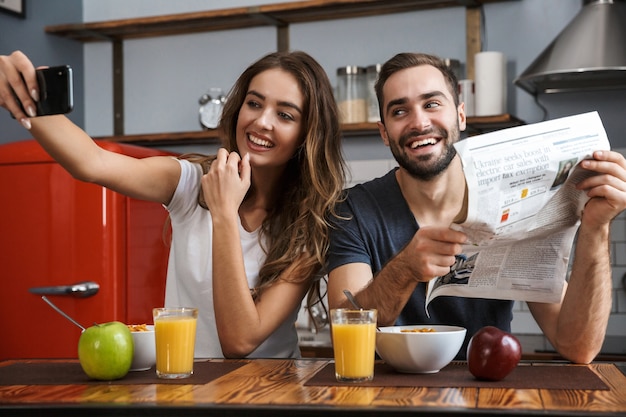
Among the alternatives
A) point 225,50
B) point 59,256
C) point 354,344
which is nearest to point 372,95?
point 225,50

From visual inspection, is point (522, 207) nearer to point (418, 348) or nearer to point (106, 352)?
point (418, 348)

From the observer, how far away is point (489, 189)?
59.3 inches

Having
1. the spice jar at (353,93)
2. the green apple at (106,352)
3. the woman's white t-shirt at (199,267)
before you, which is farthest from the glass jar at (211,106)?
the green apple at (106,352)

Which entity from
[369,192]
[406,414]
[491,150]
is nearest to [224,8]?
[369,192]

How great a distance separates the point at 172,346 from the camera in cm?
163

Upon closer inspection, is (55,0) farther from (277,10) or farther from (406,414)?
(406,414)

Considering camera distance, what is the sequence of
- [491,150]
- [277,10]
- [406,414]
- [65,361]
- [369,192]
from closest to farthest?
[406,414] → [491,150] → [65,361] → [369,192] → [277,10]

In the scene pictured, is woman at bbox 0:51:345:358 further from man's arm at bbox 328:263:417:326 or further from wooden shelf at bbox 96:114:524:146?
wooden shelf at bbox 96:114:524:146

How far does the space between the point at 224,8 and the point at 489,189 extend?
2.92 m

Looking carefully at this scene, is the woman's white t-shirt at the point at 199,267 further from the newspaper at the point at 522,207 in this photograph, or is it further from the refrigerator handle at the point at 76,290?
the refrigerator handle at the point at 76,290

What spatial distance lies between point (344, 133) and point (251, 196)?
4.87ft

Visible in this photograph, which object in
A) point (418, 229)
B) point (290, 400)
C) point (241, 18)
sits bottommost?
point (290, 400)

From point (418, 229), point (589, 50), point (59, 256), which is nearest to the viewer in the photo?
point (418, 229)

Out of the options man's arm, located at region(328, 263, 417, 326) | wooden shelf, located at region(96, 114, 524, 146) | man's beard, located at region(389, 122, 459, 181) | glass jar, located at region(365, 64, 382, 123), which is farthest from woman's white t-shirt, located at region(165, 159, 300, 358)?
glass jar, located at region(365, 64, 382, 123)
